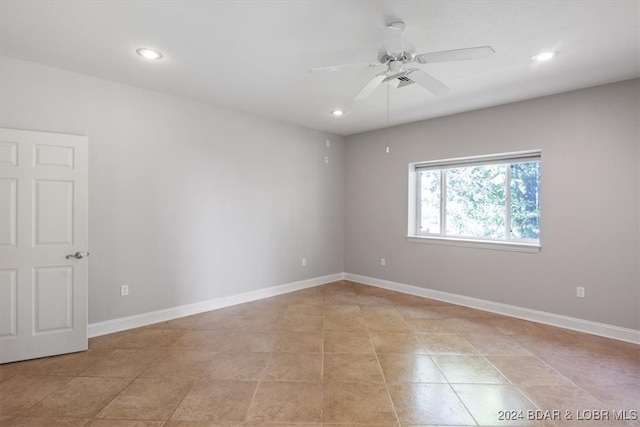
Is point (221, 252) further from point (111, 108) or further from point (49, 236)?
point (111, 108)

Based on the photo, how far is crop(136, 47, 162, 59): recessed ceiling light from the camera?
271cm

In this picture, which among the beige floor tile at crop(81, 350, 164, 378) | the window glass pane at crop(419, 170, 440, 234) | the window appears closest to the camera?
the beige floor tile at crop(81, 350, 164, 378)

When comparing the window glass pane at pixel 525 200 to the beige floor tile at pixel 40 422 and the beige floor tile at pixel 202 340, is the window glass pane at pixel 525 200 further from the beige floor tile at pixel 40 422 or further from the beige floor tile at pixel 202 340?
the beige floor tile at pixel 40 422

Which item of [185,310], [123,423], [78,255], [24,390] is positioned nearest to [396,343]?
[123,423]

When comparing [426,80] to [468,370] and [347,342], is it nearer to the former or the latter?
[468,370]

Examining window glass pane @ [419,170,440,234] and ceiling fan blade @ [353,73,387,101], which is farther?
window glass pane @ [419,170,440,234]

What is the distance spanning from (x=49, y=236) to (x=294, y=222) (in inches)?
123

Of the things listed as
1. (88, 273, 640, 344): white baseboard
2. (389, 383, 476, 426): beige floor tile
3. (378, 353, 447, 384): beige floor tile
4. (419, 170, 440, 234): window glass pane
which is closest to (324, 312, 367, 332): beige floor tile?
(378, 353, 447, 384): beige floor tile

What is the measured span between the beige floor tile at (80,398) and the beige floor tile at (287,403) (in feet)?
3.49

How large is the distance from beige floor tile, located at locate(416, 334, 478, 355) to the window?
5.05 ft

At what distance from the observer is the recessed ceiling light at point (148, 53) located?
271 centimetres

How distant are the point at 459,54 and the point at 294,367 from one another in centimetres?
270

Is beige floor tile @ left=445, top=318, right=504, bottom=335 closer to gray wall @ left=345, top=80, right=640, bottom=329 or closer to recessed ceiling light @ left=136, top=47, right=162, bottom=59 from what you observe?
gray wall @ left=345, top=80, right=640, bottom=329

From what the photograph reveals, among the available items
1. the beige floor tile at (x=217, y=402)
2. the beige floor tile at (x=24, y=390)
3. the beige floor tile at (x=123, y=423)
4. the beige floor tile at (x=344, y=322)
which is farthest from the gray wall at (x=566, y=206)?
the beige floor tile at (x=24, y=390)
